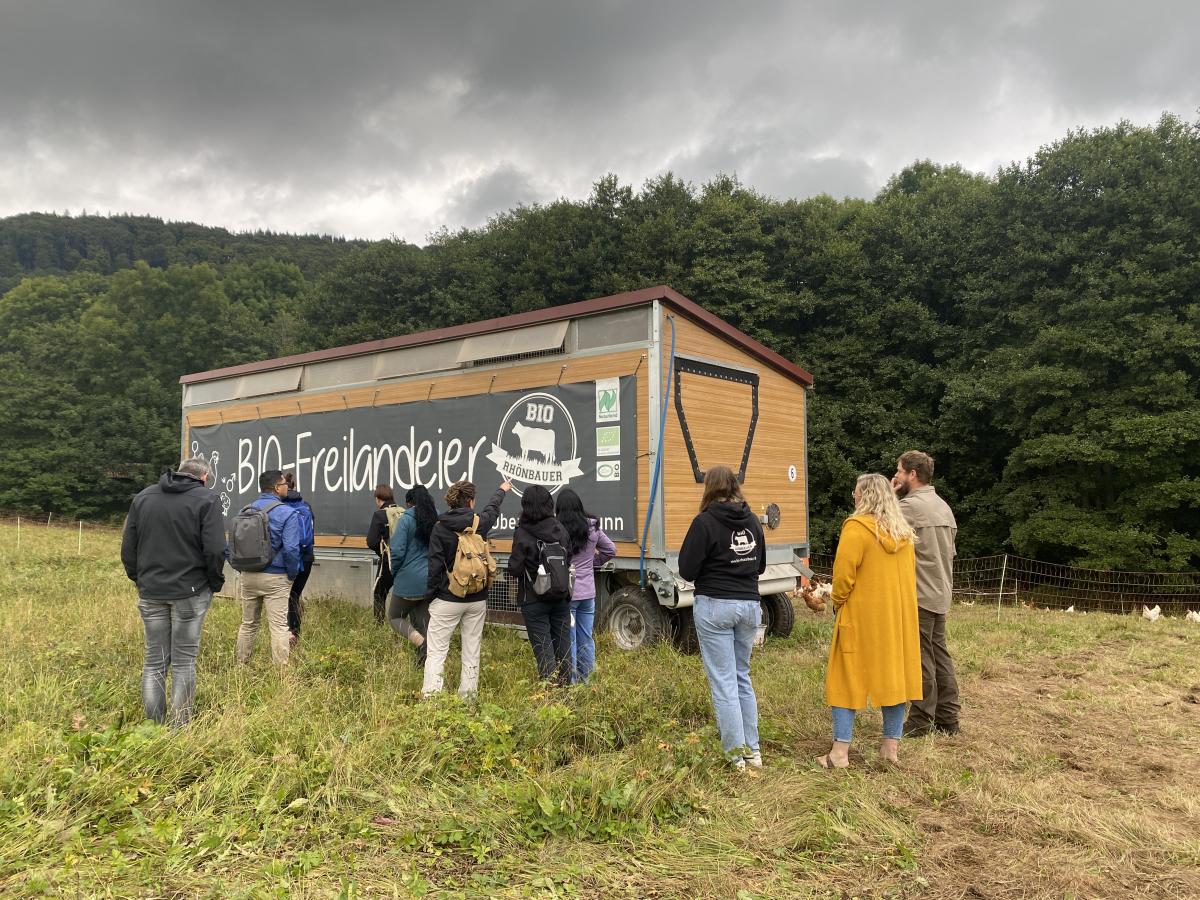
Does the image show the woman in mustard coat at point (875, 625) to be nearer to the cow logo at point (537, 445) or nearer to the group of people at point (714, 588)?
the group of people at point (714, 588)

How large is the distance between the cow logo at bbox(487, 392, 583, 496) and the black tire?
1.59 meters

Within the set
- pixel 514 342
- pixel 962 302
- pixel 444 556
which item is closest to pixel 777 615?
pixel 514 342

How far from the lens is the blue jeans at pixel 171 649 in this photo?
4.54 meters

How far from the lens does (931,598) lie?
4773 mm

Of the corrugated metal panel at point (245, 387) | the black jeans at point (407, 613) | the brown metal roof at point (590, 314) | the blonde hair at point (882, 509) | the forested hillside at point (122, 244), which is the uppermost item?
the forested hillside at point (122, 244)

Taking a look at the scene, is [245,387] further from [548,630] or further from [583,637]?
[548,630]

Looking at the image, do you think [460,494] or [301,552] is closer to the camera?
[460,494]

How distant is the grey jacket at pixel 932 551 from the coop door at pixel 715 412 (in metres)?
2.67

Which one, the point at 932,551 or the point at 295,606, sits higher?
the point at 932,551

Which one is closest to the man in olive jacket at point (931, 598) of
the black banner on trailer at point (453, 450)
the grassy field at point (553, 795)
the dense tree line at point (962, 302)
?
the grassy field at point (553, 795)

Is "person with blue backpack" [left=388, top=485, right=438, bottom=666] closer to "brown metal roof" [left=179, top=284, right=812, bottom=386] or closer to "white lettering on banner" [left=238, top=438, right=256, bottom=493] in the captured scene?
"brown metal roof" [left=179, top=284, right=812, bottom=386]

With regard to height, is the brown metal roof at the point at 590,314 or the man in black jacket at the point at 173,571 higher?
the brown metal roof at the point at 590,314

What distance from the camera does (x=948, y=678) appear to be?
16.0 feet

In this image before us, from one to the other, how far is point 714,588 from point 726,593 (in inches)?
2.6
